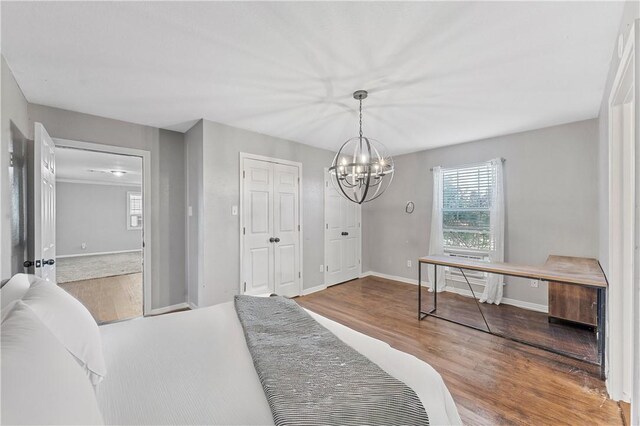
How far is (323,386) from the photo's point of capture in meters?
1.08

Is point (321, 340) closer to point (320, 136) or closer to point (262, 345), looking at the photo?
point (262, 345)

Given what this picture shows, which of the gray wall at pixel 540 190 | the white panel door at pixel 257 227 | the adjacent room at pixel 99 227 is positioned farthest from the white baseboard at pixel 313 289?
the adjacent room at pixel 99 227

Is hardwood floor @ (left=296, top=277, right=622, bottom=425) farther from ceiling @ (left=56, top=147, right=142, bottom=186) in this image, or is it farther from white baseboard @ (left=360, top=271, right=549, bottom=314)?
ceiling @ (left=56, top=147, right=142, bottom=186)

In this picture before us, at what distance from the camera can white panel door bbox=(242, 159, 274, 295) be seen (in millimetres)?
3729

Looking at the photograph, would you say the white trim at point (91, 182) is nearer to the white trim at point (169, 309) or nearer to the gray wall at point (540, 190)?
the white trim at point (169, 309)

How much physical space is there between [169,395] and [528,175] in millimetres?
4590

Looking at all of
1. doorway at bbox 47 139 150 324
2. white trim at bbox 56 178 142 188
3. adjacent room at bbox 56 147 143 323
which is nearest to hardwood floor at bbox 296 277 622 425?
doorway at bbox 47 139 150 324

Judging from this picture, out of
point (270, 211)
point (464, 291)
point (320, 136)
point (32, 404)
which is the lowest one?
point (464, 291)

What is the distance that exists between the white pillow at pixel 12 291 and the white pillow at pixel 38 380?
0.44 meters

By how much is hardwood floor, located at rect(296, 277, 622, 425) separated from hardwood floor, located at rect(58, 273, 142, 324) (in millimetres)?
2696

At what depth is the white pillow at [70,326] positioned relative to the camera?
1083 mm

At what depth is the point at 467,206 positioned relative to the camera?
170 inches

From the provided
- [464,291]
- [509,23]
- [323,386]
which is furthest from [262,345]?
[464,291]

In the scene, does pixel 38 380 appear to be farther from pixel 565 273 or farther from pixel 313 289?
pixel 313 289
